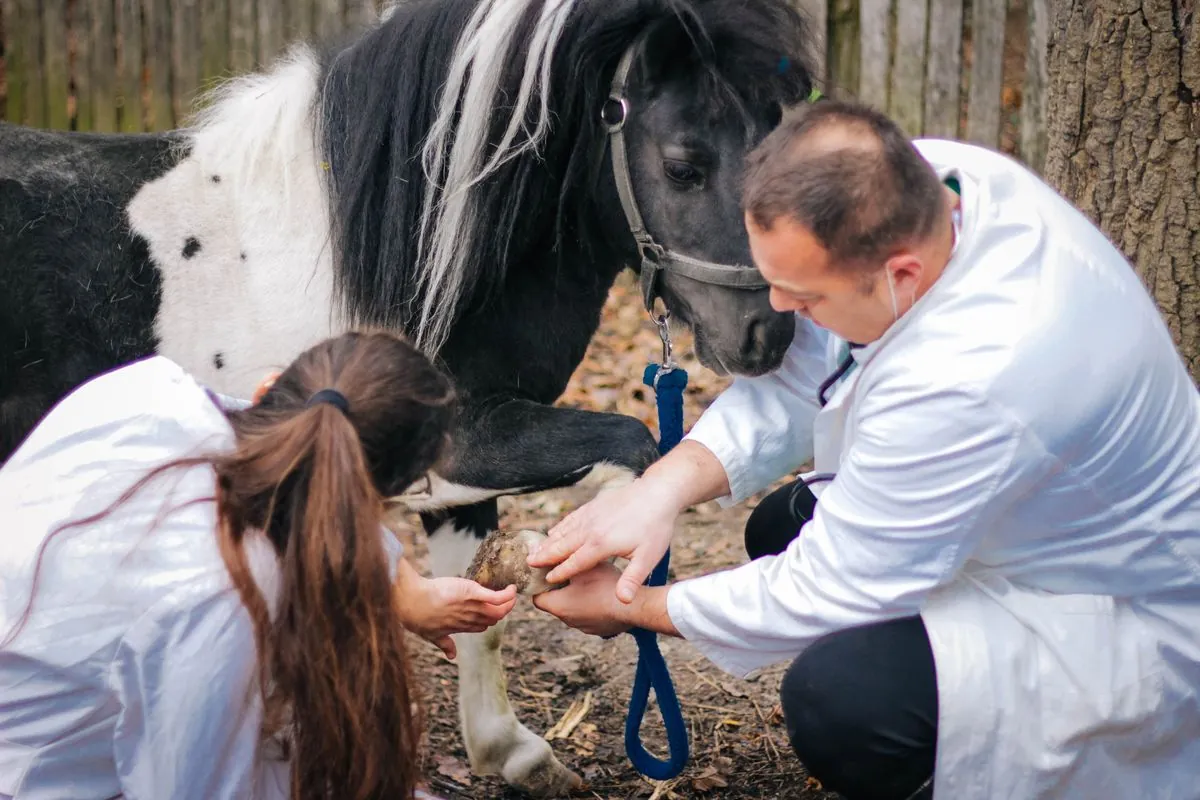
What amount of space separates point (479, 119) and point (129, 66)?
542 cm

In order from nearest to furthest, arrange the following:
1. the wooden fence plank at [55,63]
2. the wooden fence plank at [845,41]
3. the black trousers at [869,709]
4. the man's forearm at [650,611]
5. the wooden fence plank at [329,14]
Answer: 1. the black trousers at [869,709]
2. the man's forearm at [650,611]
3. the wooden fence plank at [845,41]
4. the wooden fence plank at [329,14]
5. the wooden fence plank at [55,63]

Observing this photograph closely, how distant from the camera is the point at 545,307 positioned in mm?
3172

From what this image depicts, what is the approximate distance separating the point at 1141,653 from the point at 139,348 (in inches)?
88.8

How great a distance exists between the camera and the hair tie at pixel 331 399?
1.92 m

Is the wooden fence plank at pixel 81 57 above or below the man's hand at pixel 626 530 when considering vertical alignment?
above

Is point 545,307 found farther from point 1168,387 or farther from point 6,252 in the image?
point 1168,387

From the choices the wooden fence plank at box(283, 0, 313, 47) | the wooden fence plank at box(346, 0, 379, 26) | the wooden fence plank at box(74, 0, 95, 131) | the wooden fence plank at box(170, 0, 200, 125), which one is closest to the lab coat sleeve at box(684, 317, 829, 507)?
the wooden fence plank at box(346, 0, 379, 26)

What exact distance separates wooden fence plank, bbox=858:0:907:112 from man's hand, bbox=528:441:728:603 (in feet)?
14.7

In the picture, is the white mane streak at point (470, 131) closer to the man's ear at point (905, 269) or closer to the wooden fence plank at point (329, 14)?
the man's ear at point (905, 269)

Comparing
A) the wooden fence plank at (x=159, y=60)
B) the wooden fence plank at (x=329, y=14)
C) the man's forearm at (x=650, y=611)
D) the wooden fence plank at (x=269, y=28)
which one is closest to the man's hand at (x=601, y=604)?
the man's forearm at (x=650, y=611)

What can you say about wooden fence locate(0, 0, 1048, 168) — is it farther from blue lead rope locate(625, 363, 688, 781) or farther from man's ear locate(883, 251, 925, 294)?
man's ear locate(883, 251, 925, 294)

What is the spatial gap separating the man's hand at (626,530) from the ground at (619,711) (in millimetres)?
918

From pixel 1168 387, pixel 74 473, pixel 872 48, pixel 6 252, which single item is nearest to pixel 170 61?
pixel 872 48

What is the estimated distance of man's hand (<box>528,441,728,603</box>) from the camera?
2.46 metres
